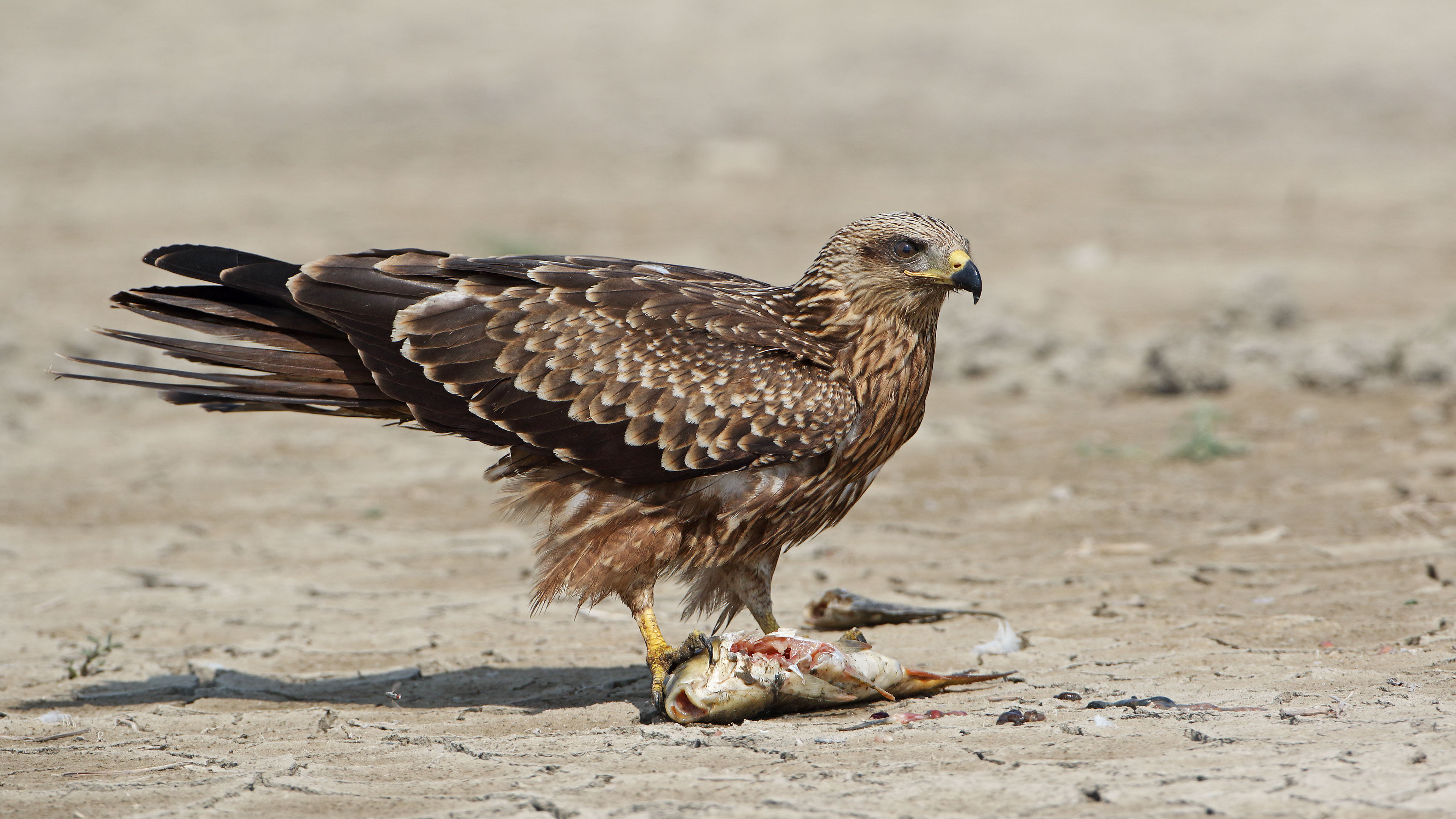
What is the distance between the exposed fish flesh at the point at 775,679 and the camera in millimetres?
4133

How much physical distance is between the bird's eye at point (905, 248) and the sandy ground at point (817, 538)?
1393mm

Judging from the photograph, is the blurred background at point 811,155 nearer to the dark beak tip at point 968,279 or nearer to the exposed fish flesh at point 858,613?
the exposed fish flesh at point 858,613

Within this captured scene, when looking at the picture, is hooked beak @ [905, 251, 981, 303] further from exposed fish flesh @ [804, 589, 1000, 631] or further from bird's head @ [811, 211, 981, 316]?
exposed fish flesh @ [804, 589, 1000, 631]

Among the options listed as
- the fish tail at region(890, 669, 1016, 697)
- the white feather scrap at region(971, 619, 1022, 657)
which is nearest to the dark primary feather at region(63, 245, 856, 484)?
the fish tail at region(890, 669, 1016, 697)

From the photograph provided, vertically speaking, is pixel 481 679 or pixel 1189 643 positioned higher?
pixel 1189 643

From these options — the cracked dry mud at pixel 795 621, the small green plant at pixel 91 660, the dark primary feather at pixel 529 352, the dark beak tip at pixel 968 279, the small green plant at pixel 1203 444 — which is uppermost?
the dark beak tip at pixel 968 279

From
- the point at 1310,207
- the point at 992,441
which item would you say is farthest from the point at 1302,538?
the point at 1310,207

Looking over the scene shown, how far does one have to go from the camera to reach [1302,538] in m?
6.20

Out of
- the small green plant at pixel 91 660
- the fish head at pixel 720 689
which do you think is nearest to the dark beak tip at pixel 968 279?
the fish head at pixel 720 689

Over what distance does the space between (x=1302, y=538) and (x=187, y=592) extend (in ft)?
15.9

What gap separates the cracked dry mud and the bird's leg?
0.48 feet

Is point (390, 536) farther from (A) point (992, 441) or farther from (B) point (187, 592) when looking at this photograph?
(A) point (992, 441)

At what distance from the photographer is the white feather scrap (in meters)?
4.88

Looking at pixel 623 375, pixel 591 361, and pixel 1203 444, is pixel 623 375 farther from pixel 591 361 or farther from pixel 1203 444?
pixel 1203 444
